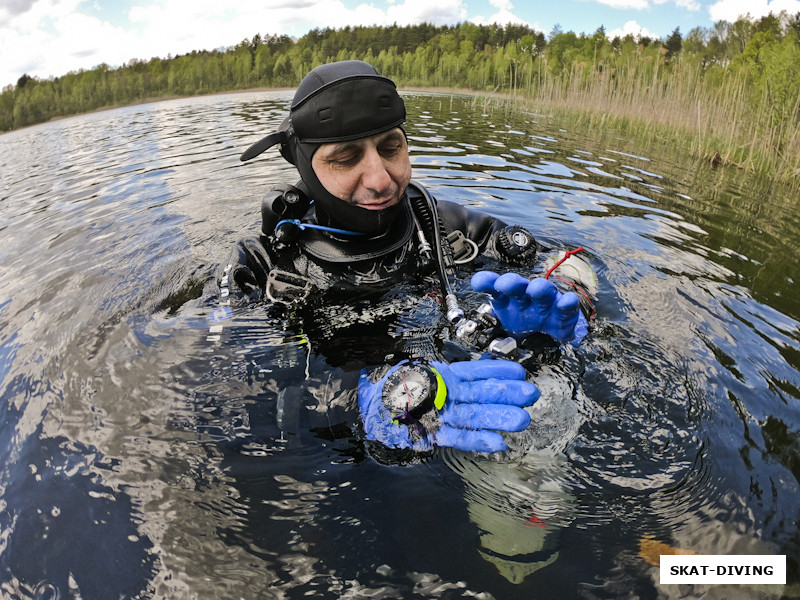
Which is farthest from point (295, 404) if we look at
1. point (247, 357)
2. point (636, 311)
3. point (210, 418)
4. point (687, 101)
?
point (687, 101)

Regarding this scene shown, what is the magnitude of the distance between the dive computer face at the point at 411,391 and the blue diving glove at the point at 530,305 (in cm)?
46

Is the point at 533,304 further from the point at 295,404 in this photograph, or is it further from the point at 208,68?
the point at 208,68

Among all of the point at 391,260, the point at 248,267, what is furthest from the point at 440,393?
the point at 248,267

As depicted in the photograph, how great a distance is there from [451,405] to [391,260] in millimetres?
1181

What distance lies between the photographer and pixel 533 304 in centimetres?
204

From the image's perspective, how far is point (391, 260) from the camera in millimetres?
2635

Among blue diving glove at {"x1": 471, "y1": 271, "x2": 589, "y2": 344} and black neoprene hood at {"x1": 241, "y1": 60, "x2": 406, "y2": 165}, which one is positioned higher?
black neoprene hood at {"x1": 241, "y1": 60, "x2": 406, "y2": 165}

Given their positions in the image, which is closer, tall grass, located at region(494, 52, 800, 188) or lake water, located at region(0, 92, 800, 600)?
lake water, located at region(0, 92, 800, 600)

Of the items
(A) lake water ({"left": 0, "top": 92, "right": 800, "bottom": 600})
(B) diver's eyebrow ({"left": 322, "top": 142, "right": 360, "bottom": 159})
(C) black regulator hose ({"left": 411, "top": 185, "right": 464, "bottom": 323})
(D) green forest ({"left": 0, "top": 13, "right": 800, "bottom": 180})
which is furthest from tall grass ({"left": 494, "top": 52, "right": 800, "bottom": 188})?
(B) diver's eyebrow ({"left": 322, "top": 142, "right": 360, "bottom": 159})

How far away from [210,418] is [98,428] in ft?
1.86

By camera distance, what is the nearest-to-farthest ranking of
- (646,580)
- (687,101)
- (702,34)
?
(646,580)
(687,101)
(702,34)

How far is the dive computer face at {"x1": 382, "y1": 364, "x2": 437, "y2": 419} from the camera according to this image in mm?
1617

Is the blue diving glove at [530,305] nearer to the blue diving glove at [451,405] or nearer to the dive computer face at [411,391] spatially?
the blue diving glove at [451,405]

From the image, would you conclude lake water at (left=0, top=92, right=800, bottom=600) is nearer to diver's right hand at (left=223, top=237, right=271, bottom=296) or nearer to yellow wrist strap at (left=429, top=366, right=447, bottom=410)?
diver's right hand at (left=223, top=237, right=271, bottom=296)
